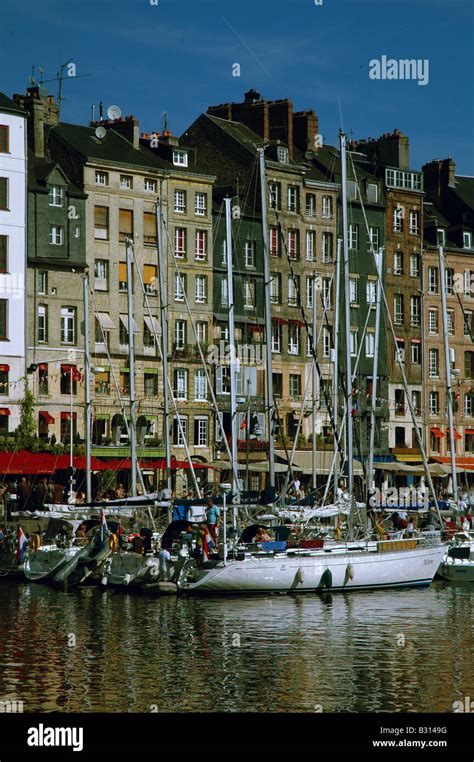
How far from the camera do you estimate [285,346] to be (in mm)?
93312

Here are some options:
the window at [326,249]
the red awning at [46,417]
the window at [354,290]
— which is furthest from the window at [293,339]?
the red awning at [46,417]

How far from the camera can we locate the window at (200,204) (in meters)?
88.9

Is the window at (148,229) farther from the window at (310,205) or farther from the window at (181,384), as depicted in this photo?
the window at (310,205)

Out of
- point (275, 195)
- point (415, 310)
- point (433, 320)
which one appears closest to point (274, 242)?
point (275, 195)

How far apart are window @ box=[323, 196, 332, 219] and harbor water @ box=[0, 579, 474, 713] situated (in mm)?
51470

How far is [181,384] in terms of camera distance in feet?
285

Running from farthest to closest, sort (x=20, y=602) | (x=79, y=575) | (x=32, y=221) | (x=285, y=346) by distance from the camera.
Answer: (x=285, y=346)
(x=32, y=221)
(x=79, y=575)
(x=20, y=602)

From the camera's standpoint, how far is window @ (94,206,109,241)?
83.4 metres

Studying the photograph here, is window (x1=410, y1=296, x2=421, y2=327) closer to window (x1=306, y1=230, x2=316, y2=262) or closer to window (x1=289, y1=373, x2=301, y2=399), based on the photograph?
window (x1=306, y1=230, x2=316, y2=262)

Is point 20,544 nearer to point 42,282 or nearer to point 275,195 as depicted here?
point 42,282

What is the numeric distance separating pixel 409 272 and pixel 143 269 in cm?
2298

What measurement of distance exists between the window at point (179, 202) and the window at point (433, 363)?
23353mm
